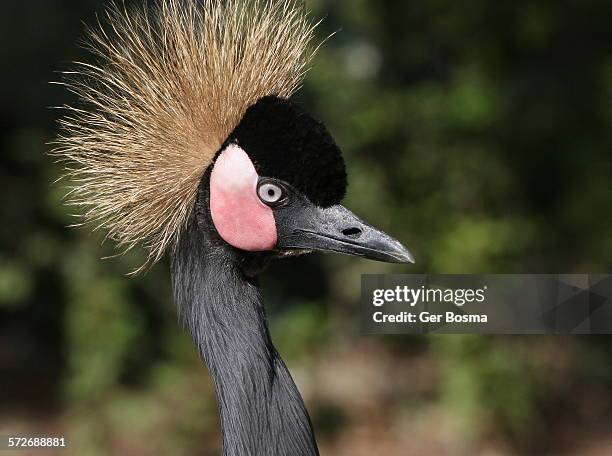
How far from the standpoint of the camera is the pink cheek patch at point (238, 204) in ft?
5.42

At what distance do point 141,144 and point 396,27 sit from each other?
2373 millimetres

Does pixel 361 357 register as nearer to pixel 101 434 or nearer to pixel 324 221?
pixel 101 434

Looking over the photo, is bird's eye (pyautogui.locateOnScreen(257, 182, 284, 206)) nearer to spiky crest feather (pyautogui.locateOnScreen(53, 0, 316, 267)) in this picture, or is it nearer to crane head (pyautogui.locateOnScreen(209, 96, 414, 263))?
crane head (pyautogui.locateOnScreen(209, 96, 414, 263))

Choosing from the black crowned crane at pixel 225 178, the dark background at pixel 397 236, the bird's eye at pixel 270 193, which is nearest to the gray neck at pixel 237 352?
the black crowned crane at pixel 225 178

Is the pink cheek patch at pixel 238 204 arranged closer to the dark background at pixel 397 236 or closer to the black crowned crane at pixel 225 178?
the black crowned crane at pixel 225 178

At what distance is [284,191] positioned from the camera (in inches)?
65.4

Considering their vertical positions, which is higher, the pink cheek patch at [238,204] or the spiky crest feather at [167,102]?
the spiky crest feather at [167,102]

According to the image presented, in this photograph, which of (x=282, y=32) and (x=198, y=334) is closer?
(x=198, y=334)

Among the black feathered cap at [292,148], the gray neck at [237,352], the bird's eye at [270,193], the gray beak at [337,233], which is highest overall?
the black feathered cap at [292,148]

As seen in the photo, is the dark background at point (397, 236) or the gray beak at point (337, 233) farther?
the dark background at point (397, 236)

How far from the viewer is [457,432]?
11.7ft

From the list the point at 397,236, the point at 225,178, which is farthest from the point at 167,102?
the point at 397,236

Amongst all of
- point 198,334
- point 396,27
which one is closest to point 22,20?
point 396,27

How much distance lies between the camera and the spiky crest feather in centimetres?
173
